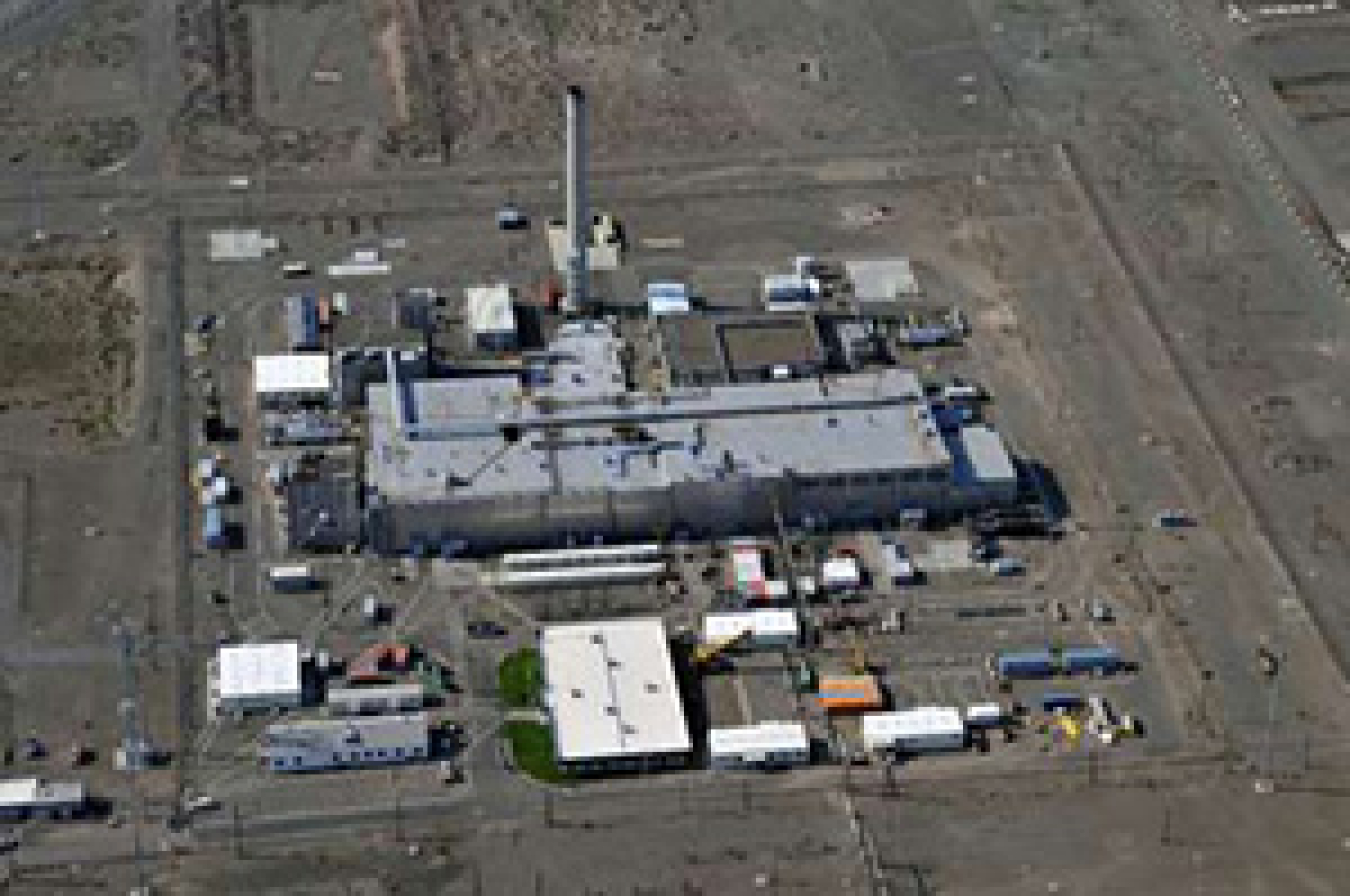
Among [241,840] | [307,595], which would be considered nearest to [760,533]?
[307,595]

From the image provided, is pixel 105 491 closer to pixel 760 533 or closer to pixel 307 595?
pixel 307 595

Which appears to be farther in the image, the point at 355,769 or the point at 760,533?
the point at 760,533

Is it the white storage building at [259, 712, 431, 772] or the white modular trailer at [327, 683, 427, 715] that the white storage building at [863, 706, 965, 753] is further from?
the white modular trailer at [327, 683, 427, 715]

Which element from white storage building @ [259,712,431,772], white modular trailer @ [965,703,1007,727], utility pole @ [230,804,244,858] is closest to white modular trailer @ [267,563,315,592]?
white storage building @ [259,712,431,772]

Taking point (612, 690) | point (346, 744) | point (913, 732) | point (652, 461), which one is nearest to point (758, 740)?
point (913, 732)

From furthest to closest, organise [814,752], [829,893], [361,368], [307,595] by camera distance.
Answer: [361,368] → [307,595] → [814,752] → [829,893]

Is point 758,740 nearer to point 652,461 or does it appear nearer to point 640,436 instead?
point 652,461
